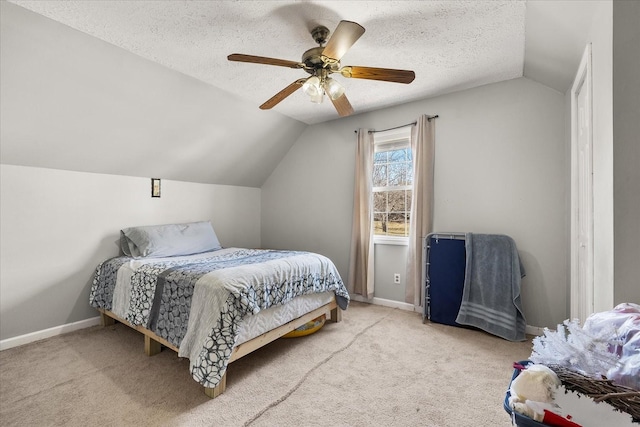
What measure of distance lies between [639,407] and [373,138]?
3.32 m

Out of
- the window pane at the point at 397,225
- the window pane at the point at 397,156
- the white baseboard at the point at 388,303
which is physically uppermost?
the window pane at the point at 397,156

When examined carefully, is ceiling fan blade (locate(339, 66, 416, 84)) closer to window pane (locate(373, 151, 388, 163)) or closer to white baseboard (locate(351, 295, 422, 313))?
window pane (locate(373, 151, 388, 163))

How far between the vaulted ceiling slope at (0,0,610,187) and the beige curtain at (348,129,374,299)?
0.51 meters

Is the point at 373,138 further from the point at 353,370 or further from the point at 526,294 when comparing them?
the point at 353,370

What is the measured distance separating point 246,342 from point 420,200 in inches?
90.3

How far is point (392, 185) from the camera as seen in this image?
12.0 feet

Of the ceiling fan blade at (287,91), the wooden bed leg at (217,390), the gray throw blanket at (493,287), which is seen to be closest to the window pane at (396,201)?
the gray throw blanket at (493,287)

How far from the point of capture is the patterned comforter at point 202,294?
6.10 ft

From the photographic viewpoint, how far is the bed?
188 centimetres

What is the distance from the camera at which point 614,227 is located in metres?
1.19

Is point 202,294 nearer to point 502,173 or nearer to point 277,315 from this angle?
point 277,315

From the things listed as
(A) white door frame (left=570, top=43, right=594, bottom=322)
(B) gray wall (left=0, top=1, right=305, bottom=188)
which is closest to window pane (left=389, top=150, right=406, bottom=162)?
(B) gray wall (left=0, top=1, right=305, bottom=188)

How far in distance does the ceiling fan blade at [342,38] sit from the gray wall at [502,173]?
1.89 metres

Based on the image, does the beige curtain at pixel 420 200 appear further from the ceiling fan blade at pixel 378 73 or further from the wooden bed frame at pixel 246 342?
the ceiling fan blade at pixel 378 73
